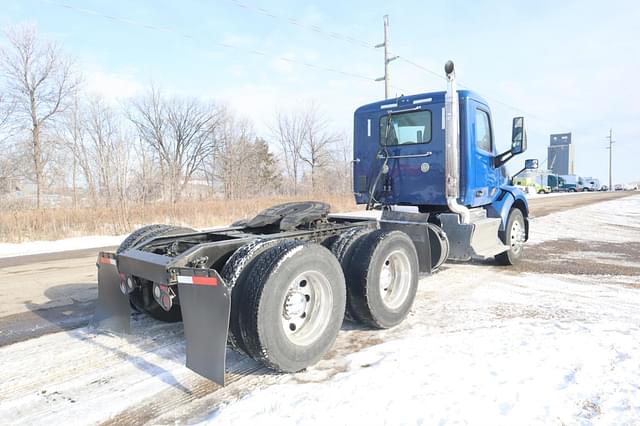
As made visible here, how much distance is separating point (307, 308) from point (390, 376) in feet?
2.87

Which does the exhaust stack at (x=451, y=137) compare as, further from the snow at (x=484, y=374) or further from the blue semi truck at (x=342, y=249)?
the snow at (x=484, y=374)

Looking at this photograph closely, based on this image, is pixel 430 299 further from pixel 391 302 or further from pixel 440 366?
pixel 440 366

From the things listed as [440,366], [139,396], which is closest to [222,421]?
[139,396]

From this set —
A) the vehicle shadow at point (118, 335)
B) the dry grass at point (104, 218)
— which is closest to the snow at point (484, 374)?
the vehicle shadow at point (118, 335)

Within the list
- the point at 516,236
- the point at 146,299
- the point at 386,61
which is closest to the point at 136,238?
the point at 146,299

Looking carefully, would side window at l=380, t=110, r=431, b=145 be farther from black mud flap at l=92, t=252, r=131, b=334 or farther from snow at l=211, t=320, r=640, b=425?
black mud flap at l=92, t=252, r=131, b=334

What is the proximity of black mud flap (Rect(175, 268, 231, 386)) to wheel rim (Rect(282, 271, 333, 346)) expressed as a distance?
24.4 inches

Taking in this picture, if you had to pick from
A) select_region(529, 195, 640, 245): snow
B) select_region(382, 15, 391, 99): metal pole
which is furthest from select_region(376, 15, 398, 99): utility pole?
select_region(529, 195, 640, 245): snow

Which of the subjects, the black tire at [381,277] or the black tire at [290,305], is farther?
the black tire at [381,277]

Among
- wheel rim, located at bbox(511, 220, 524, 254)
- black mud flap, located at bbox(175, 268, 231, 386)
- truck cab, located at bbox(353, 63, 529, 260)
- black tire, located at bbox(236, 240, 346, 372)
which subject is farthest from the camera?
wheel rim, located at bbox(511, 220, 524, 254)

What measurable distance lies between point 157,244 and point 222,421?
220cm

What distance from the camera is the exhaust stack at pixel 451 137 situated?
18.7 feet

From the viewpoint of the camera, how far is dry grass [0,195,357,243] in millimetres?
13469

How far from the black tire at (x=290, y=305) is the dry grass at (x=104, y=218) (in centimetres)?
1345
